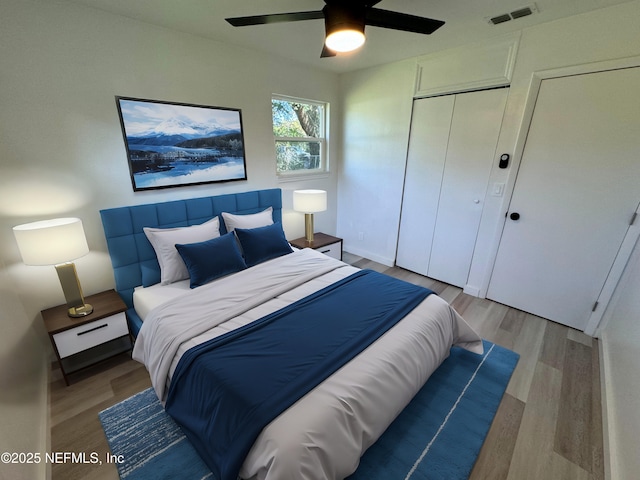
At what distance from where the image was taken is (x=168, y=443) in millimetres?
1480

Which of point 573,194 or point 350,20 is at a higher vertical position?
point 350,20

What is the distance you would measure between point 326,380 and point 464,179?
2544 millimetres

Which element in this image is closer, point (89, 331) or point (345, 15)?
point (345, 15)

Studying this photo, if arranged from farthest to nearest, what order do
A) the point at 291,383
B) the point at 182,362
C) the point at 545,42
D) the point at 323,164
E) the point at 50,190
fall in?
the point at 323,164
the point at 545,42
the point at 50,190
the point at 182,362
the point at 291,383

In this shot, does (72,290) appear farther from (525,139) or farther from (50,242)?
(525,139)

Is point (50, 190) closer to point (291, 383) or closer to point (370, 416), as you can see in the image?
point (291, 383)

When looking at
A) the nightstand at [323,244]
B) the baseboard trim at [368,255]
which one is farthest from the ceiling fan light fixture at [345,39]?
the baseboard trim at [368,255]

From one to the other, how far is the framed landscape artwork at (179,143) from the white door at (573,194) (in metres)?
2.81

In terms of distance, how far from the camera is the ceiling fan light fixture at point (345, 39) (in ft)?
4.41

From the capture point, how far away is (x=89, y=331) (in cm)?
183

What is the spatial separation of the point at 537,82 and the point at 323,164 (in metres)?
2.39

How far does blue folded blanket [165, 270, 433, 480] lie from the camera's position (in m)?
1.11

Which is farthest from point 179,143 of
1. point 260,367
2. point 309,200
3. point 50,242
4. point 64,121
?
point 260,367

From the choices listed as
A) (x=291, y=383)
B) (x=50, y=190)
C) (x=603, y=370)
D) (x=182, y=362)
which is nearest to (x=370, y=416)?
(x=291, y=383)
